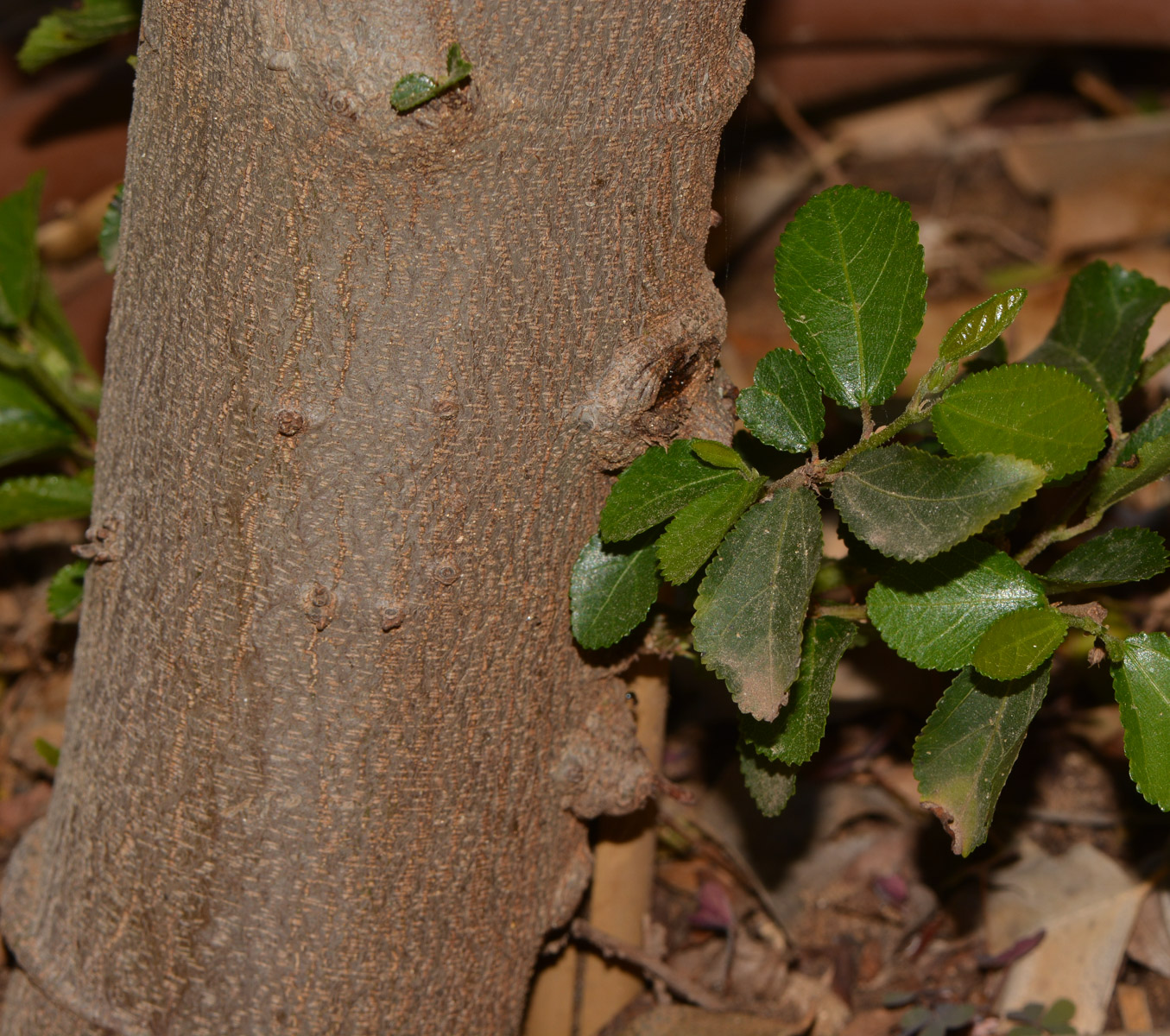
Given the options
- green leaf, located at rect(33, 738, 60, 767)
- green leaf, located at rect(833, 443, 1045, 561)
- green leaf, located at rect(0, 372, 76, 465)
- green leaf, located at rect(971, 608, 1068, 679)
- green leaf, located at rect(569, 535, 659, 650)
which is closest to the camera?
green leaf, located at rect(833, 443, 1045, 561)

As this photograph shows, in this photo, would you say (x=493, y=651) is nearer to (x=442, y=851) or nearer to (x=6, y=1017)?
(x=442, y=851)

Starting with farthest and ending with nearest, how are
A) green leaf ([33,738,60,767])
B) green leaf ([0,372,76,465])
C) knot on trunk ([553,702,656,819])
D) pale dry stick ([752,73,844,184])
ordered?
pale dry stick ([752,73,844,184]) → green leaf ([0,372,76,465]) → green leaf ([33,738,60,767]) → knot on trunk ([553,702,656,819])

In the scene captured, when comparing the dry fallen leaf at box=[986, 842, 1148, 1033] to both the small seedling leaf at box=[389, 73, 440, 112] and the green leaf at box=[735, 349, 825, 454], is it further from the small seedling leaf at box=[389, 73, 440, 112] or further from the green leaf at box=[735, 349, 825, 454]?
the small seedling leaf at box=[389, 73, 440, 112]

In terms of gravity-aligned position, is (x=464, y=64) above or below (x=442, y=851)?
above

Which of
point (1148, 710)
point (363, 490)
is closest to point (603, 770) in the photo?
point (363, 490)

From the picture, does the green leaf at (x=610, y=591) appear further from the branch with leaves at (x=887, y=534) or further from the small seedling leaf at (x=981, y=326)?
the small seedling leaf at (x=981, y=326)

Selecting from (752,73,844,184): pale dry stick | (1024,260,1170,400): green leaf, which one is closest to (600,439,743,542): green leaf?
(1024,260,1170,400): green leaf

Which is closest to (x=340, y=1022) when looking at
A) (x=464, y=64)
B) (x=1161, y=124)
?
(x=464, y=64)
